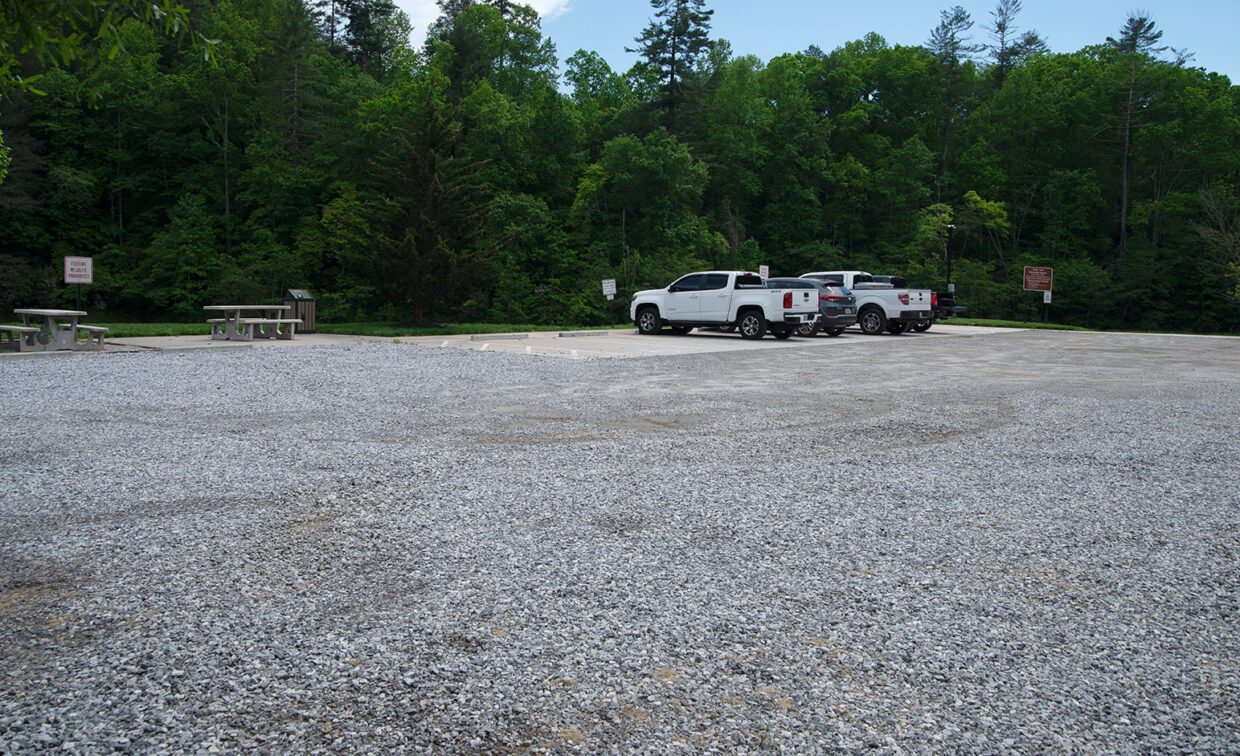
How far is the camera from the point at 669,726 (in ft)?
8.49

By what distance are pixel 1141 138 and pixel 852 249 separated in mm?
20885

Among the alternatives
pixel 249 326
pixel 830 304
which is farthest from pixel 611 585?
pixel 830 304

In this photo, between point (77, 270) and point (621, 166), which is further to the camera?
point (621, 166)

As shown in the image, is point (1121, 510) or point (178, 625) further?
point (1121, 510)

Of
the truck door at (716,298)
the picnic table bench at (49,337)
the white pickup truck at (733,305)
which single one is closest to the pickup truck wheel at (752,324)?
the white pickup truck at (733,305)

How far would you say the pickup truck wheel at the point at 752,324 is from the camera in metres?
22.2

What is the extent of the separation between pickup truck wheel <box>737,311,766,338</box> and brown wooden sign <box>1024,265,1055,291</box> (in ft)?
104

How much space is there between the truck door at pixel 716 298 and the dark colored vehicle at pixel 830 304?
1.37 meters

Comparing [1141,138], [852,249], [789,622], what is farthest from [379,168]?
[1141,138]

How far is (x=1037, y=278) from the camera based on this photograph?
47.6m

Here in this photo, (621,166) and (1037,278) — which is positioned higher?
(621,166)

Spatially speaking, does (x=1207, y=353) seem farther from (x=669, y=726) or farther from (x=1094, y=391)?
(x=669, y=726)

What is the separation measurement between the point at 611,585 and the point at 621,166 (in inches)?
1845

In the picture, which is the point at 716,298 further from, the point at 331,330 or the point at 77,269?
the point at 77,269
